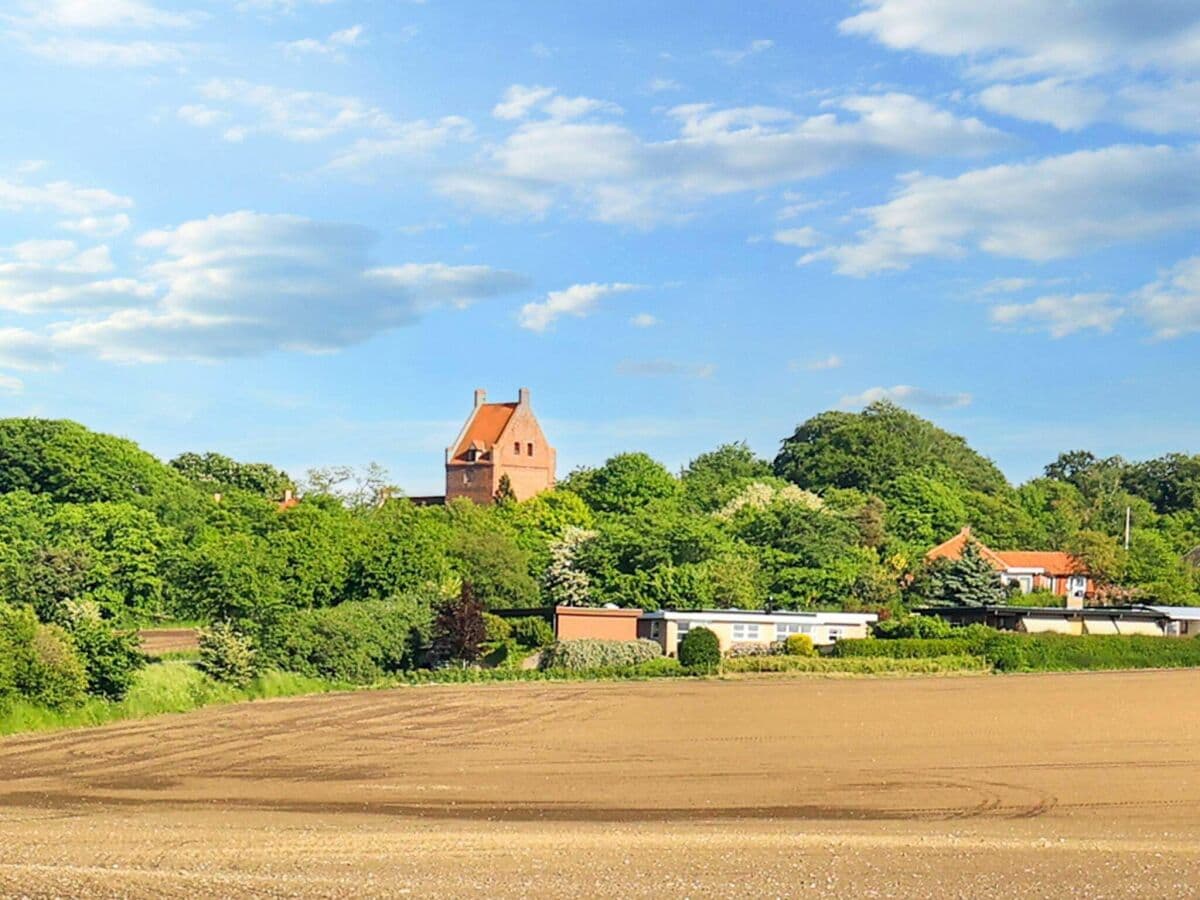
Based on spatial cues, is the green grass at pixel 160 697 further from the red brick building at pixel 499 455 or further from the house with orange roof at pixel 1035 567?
the red brick building at pixel 499 455

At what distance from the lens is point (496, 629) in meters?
61.4

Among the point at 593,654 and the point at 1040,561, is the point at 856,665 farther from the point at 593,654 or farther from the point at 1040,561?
the point at 1040,561

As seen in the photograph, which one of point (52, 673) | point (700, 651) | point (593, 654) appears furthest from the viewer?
point (593, 654)

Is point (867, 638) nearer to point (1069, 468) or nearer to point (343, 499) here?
point (343, 499)

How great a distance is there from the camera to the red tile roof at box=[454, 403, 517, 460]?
396 ft

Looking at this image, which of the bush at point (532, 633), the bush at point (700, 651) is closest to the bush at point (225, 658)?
the bush at point (532, 633)

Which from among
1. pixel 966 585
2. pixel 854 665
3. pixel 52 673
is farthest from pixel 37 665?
pixel 966 585

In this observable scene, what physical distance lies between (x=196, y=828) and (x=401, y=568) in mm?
41348

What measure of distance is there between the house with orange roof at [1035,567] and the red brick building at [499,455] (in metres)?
35.8

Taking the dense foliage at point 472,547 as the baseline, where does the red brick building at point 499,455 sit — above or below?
above

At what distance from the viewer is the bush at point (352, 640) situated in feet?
169

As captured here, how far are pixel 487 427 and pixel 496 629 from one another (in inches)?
2442

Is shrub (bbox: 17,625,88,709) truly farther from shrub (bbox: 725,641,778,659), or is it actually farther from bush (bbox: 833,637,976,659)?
bush (bbox: 833,637,976,659)

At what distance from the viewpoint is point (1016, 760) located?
1147 inches
